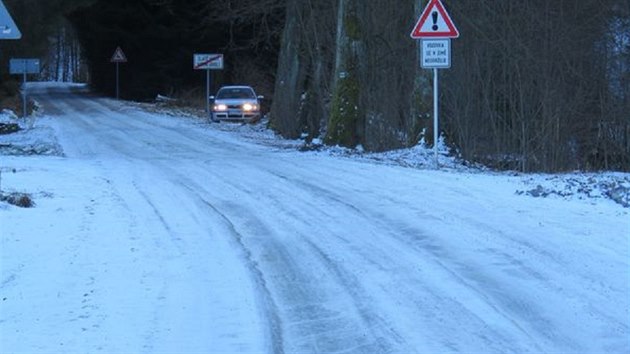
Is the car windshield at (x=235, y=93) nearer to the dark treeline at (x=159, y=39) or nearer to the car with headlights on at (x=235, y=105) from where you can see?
the car with headlights on at (x=235, y=105)

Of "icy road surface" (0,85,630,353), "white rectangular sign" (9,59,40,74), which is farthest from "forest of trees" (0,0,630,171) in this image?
"white rectangular sign" (9,59,40,74)

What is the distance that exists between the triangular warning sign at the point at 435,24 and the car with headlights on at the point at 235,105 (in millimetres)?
19556

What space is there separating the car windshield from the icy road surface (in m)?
20.8

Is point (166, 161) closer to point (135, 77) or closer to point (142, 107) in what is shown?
point (142, 107)

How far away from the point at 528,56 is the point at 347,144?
4980 mm

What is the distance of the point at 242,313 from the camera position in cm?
601

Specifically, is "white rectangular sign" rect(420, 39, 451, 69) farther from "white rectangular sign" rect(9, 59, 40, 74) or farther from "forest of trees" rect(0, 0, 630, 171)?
"white rectangular sign" rect(9, 59, 40, 74)

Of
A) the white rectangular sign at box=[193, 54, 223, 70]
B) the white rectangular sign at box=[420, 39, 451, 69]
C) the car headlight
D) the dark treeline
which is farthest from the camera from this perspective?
the dark treeline

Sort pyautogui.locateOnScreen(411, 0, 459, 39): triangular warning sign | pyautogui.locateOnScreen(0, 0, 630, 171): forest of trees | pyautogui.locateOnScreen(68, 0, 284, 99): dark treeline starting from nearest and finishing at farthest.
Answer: pyautogui.locateOnScreen(411, 0, 459, 39): triangular warning sign → pyautogui.locateOnScreen(0, 0, 630, 171): forest of trees → pyautogui.locateOnScreen(68, 0, 284, 99): dark treeline

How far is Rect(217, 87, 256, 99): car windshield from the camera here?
33800 mm

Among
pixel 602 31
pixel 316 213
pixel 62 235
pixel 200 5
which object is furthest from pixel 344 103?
pixel 200 5

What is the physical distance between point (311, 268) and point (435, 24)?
7807 millimetres

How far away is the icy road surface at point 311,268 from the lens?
5.52 m

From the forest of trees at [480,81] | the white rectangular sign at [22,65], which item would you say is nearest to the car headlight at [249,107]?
the forest of trees at [480,81]
